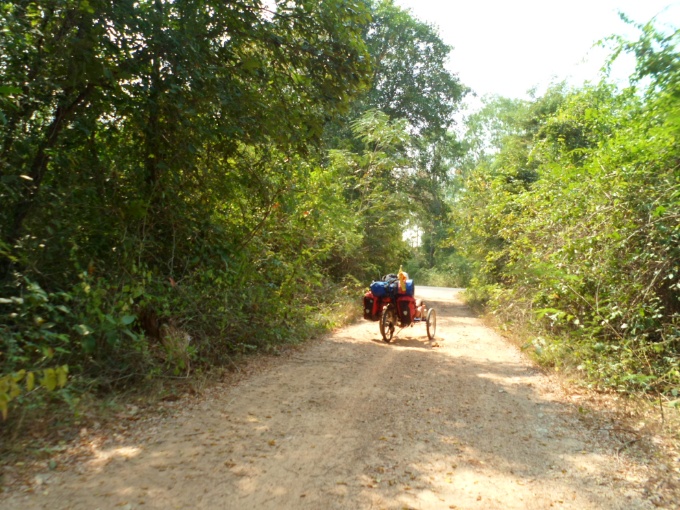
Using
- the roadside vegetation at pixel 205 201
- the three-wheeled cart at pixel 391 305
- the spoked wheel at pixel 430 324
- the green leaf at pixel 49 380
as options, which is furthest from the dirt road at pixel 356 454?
the spoked wheel at pixel 430 324

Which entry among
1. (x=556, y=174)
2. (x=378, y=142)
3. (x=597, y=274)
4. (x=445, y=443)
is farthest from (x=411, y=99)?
(x=445, y=443)

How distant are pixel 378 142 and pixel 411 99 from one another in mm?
8207

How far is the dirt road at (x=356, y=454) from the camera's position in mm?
4164

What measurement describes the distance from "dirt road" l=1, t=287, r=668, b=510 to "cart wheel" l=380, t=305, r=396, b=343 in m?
3.54

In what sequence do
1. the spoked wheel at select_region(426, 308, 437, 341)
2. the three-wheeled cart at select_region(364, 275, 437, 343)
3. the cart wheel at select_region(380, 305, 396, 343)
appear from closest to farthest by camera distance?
the cart wheel at select_region(380, 305, 396, 343) → the three-wheeled cart at select_region(364, 275, 437, 343) → the spoked wheel at select_region(426, 308, 437, 341)

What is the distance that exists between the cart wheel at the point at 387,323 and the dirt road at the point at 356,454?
354 centimetres

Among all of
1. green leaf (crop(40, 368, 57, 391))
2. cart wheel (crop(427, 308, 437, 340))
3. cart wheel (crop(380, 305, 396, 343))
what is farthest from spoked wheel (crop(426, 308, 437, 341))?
green leaf (crop(40, 368, 57, 391))

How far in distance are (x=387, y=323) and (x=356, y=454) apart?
24.0 ft

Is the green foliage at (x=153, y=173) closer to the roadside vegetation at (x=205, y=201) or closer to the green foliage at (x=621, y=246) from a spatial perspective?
the roadside vegetation at (x=205, y=201)

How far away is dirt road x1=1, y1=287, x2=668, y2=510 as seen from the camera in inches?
164

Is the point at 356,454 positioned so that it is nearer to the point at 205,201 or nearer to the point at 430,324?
the point at 205,201

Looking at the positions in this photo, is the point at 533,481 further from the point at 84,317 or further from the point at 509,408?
the point at 84,317

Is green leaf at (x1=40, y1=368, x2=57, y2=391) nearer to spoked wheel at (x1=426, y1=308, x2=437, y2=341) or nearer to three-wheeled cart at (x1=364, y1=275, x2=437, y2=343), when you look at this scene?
three-wheeled cart at (x1=364, y1=275, x2=437, y2=343)

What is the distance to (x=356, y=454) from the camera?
201 inches
